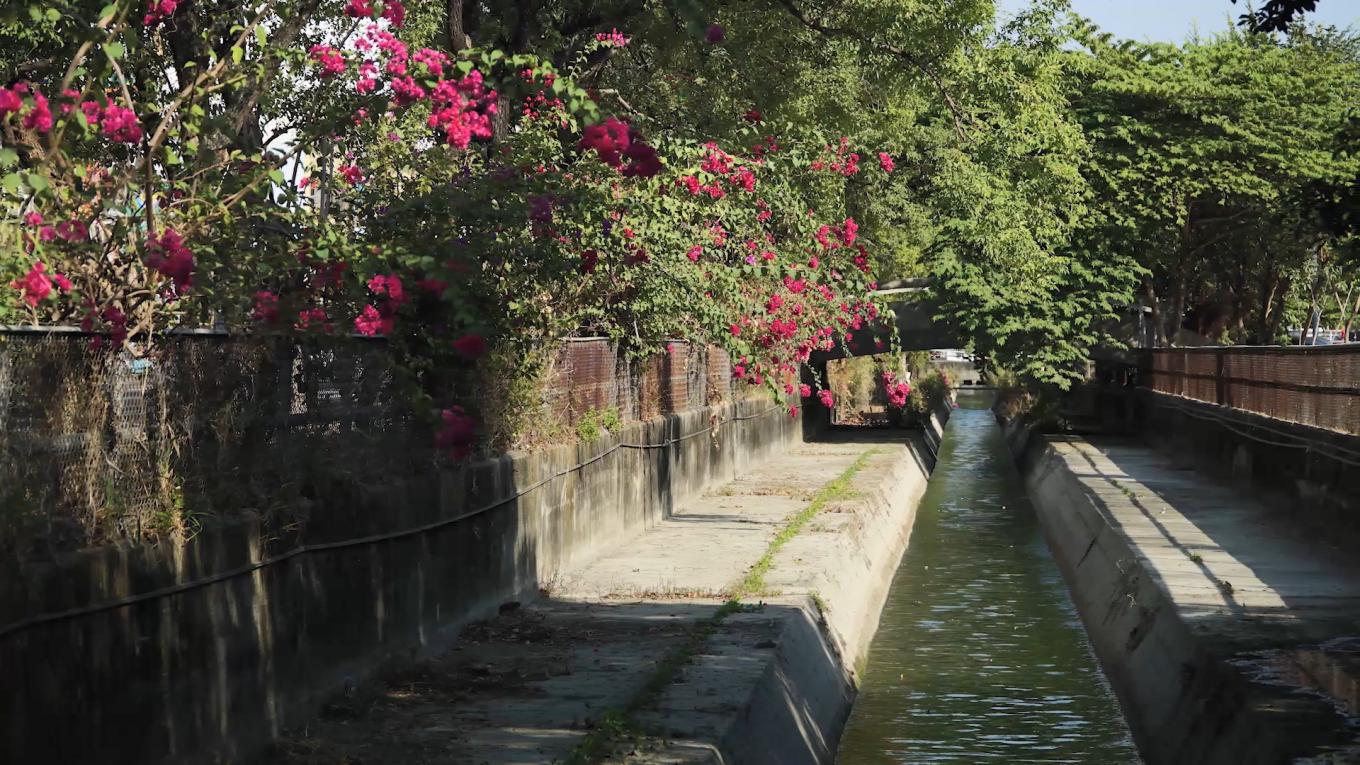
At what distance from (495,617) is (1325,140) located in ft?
99.2

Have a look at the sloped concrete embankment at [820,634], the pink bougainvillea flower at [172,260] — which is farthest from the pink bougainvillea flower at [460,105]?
the sloped concrete embankment at [820,634]

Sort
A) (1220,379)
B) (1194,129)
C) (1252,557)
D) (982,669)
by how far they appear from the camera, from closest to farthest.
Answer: (982,669) → (1252,557) → (1220,379) → (1194,129)

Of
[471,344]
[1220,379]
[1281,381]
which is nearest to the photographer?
[471,344]

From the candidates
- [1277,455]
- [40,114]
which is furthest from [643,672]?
[1277,455]

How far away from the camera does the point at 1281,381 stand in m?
25.0

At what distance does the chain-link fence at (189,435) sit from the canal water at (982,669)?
4951 millimetres

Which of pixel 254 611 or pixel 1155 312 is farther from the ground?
pixel 1155 312

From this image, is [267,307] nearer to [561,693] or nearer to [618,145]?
[618,145]

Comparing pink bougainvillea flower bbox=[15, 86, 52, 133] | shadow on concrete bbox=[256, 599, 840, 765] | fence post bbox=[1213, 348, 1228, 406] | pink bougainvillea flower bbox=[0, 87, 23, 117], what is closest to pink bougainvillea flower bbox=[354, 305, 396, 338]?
shadow on concrete bbox=[256, 599, 840, 765]

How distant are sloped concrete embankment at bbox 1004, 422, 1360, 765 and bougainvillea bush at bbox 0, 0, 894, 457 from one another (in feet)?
14.9

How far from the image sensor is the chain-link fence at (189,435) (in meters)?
7.79

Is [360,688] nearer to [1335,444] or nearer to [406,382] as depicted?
[406,382]

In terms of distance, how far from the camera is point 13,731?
7000 mm

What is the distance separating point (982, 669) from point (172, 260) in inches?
447
